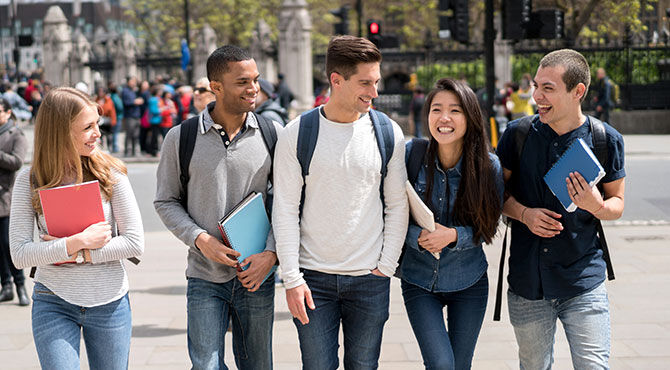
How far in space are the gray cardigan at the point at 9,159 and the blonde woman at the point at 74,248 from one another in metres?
3.53

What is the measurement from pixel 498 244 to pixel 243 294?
241 inches

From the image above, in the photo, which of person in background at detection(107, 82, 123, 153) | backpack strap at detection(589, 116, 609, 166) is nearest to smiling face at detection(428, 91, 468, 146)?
backpack strap at detection(589, 116, 609, 166)

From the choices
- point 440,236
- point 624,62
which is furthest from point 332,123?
point 624,62

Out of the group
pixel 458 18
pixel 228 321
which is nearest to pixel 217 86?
pixel 228 321

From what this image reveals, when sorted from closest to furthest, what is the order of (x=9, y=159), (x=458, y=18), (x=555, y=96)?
(x=555, y=96)
(x=9, y=159)
(x=458, y=18)

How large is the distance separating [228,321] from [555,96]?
5.91ft

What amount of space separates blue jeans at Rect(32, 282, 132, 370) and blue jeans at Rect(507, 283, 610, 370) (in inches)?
71.2

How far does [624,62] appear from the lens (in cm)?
2522

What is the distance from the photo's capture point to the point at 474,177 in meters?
3.89

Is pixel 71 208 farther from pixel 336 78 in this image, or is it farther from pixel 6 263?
pixel 6 263

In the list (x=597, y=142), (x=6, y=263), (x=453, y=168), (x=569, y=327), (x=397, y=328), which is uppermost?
(x=597, y=142)

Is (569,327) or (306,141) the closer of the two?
(306,141)

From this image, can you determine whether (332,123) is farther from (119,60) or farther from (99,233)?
(119,60)

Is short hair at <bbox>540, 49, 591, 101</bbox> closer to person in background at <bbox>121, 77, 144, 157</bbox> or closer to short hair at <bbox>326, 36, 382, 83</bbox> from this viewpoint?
short hair at <bbox>326, 36, 382, 83</bbox>
